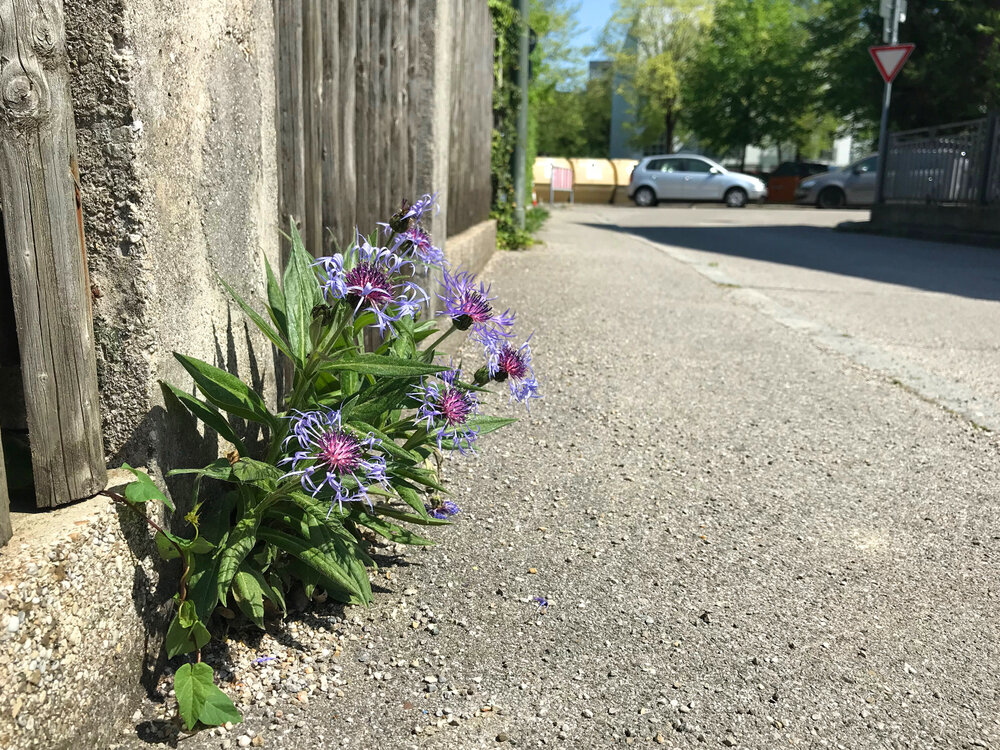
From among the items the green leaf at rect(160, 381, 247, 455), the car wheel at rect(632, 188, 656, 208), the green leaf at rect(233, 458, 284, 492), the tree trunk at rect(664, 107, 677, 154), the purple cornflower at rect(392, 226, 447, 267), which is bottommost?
the car wheel at rect(632, 188, 656, 208)

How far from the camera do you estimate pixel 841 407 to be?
446 cm

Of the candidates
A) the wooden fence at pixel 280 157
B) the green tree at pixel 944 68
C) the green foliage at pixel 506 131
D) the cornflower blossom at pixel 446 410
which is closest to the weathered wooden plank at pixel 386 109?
the wooden fence at pixel 280 157

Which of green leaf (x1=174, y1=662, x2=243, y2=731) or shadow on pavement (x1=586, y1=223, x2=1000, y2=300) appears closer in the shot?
green leaf (x1=174, y1=662, x2=243, y2=731)

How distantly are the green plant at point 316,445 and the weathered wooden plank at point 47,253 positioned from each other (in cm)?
15

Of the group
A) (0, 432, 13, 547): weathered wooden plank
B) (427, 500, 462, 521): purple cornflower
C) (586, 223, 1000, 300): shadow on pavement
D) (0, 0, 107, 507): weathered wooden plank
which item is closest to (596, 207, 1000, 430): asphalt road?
(586, 223, 1000, 300): shadow on pavement

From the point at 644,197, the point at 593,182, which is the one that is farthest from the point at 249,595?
the point at 593,182

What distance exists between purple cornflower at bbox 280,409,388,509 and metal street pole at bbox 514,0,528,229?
9.45 meters

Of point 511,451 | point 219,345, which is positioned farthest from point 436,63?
point 219,345

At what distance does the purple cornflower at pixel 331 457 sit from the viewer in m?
1.94

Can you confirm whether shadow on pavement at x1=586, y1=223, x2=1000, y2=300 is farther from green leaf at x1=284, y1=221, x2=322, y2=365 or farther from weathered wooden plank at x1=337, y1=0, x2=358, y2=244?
green leaf at x1=284, y1=221, x2=322, y2=365

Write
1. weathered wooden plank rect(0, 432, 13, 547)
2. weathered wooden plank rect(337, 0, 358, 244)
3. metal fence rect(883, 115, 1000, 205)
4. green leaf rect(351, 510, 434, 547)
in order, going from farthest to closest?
metal fence rect(883, 115, 1000, 205) < weathered wooden plank rect(337, 0, 358, 244) < green leaf rect(351, 510, 434, 547) < weathered wooden plank rect(0, 432, 13, 547)

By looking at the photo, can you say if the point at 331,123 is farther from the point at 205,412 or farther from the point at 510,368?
the point at 205,412

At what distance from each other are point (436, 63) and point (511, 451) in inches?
97.8

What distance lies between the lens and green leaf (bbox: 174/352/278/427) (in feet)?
6.61
